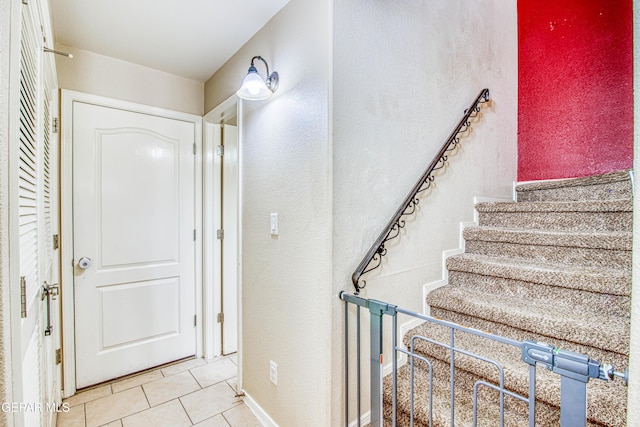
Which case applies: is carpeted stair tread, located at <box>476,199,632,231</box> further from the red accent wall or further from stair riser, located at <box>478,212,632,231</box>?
the red accent wall

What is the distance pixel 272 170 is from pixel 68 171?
145 cm

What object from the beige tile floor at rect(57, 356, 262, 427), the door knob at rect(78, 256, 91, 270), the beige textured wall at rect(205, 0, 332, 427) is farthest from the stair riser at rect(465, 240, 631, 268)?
the door knob at rect(78, 256, 91, 270)

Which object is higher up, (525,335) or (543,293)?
(543,293)

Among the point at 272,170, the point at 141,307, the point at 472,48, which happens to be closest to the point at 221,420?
the point at 141,307

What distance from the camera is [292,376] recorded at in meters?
1.58

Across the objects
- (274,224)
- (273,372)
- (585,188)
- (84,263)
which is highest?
(585,188)

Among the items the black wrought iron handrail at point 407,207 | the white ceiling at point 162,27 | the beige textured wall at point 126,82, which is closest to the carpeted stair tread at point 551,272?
the black wrought iron handrail at point 407,207

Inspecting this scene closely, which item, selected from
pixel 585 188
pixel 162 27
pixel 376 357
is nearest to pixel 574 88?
pixel 585 188

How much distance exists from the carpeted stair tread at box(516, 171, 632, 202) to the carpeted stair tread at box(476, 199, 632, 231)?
35cm

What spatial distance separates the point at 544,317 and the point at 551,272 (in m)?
0.29

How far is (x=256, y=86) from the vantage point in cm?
155

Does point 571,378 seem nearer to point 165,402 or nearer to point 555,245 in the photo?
point 555,245

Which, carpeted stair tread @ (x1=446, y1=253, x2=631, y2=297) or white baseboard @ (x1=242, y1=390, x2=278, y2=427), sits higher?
carpeted stair tread @ (x1=446, y1=253, x2=631, y2=297)

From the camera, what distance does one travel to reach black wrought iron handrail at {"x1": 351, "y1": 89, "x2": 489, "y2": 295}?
57.1 inches
